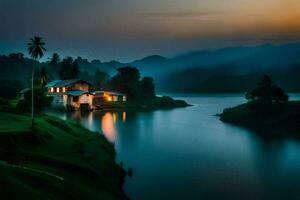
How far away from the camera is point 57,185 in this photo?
27.0 m

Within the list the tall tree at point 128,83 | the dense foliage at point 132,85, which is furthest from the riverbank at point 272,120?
the dense foliage at point 132,85

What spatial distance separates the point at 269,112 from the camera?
358ft

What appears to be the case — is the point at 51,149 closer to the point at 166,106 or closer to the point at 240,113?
the point at 240,113

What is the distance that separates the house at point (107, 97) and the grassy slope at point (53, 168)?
116748 millimetres

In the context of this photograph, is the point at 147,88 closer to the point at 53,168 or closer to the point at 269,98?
the point at 269,98

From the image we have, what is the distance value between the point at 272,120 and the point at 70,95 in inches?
3151

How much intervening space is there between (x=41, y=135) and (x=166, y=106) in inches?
5998

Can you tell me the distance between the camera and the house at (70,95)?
482 feet

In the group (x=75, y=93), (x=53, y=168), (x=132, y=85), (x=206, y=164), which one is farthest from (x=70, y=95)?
(x=53, y=168)

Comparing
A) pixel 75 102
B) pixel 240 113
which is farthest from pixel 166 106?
pixel 240 113

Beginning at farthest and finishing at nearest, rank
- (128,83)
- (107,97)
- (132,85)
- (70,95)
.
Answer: (128,83) → (132,85) → (107,97) → (70,95)

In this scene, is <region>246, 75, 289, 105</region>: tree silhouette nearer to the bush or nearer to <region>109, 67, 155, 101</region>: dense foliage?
the bush

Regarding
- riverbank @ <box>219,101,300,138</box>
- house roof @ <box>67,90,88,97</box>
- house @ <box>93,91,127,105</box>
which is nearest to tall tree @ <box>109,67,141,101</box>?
house @ <box>93,91,127,105</box>

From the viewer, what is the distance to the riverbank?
95262 mm
